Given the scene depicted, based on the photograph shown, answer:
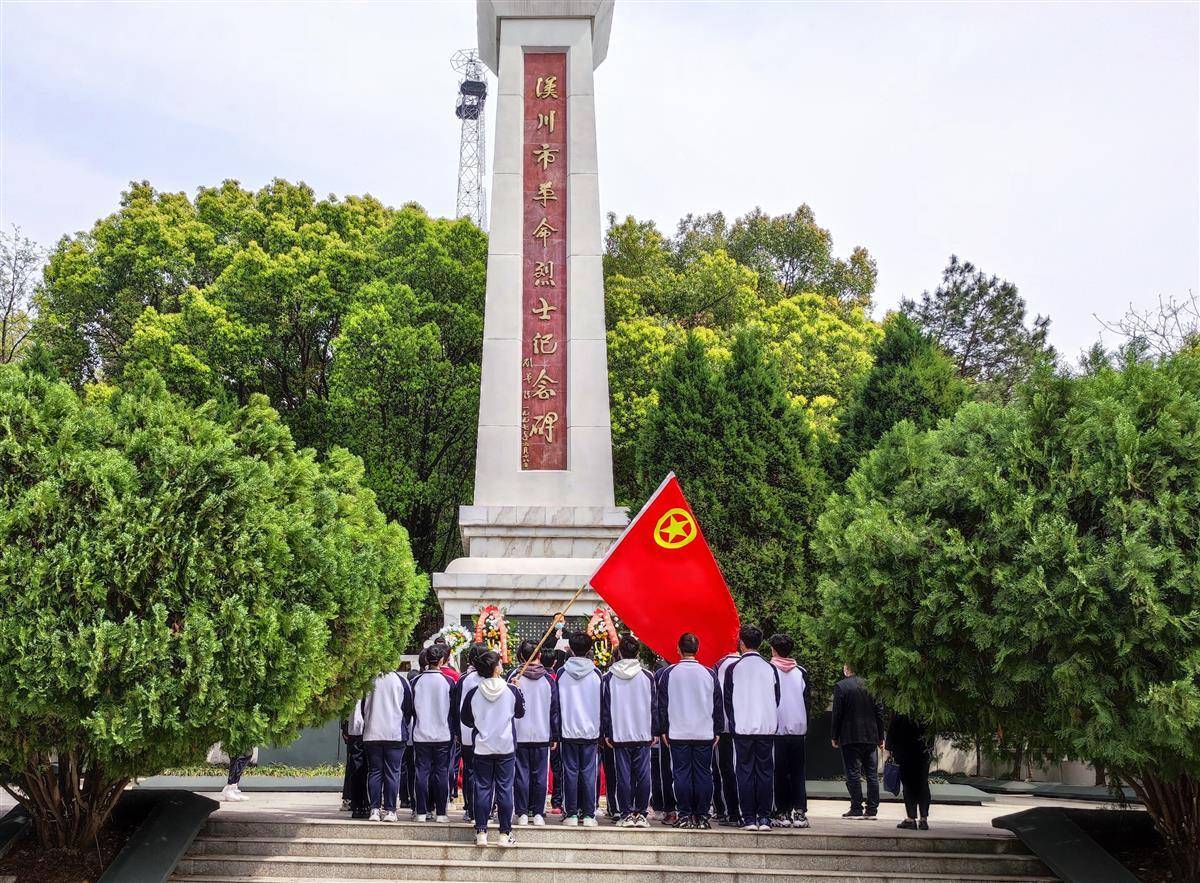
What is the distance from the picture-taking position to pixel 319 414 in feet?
84.9

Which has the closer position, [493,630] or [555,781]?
[555,781]

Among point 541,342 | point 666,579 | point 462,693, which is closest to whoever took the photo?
point 462,693

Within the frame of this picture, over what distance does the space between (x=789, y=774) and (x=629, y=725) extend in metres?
1.37

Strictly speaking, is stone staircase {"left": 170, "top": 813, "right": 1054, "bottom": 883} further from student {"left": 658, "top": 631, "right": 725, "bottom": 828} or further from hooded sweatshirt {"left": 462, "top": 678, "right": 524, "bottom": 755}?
hooded sweatshirt {"left": 462, "top": 678, "right": 524, "bottom": 755}

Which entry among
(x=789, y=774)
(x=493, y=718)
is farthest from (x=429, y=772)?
(x=789, y=774)

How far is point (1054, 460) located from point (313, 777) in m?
11.7

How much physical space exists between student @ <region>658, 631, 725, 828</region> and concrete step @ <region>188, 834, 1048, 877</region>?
2.47ft

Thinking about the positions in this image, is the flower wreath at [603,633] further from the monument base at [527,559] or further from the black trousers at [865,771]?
the black trousers at [865,771]

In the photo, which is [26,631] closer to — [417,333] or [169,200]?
[417,333]

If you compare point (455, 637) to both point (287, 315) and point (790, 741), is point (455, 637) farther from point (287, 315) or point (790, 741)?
point (287, 315)

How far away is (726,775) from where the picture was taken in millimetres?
10688

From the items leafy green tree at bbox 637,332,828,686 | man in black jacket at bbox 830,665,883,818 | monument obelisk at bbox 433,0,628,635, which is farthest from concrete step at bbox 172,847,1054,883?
leafy green tree at bbox 637,332,828,686

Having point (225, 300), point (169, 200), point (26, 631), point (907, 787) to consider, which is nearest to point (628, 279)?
point (225, 300)

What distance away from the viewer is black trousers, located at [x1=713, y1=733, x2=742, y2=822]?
416 inches
